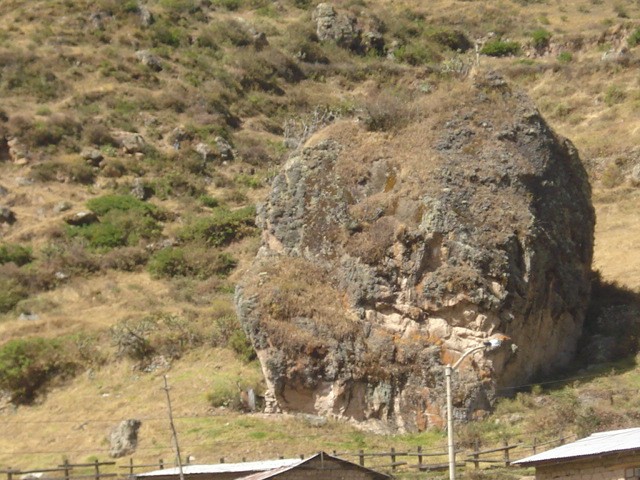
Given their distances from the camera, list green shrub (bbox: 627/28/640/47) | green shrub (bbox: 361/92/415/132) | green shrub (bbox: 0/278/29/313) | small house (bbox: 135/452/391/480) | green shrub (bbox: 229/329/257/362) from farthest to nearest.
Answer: green shrub (bbox: 627/28/640/47)
green shrub (bbox: 0/278/29/313)
green shrub (bbox: 361/92/415/132)
green shrub (bbox: 229/329/257/362)
small house (bbox: 135/452/391/480)

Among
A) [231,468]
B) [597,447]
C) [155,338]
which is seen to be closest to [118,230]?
[155,338]

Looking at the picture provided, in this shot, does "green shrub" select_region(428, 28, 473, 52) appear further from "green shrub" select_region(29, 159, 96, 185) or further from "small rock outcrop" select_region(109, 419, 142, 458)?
"small rock outcrop" select_region(109, 419, 142, 458)

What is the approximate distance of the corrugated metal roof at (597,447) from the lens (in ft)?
61.1

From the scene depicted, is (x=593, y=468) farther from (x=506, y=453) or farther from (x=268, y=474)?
(x=506, y=453)

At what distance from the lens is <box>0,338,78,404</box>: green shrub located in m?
36.2

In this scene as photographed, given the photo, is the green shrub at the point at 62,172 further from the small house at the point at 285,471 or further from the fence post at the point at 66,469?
the small house at the point at 285,471

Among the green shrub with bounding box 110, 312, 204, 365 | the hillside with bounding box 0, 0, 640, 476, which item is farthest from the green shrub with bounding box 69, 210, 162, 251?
the green shrub with bounding box 110, 312, 204, 365

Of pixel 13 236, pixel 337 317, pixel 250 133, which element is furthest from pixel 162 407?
pixel 250 133

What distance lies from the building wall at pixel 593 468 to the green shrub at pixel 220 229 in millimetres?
31745

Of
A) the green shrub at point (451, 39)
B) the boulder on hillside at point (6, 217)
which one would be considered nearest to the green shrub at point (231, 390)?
the boulder on hillside at point (6, 217)

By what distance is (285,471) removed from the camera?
21.1 metres

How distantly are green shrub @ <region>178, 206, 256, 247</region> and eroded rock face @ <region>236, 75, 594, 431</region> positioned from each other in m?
14.9

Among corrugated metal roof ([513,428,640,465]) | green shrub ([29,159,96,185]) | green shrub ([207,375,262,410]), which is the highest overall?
green shrub ([29,159,96,185])

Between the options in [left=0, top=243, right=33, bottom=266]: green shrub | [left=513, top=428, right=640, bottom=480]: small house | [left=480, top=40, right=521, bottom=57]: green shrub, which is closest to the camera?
[left=513, top=428, right=640, bottom=480]: small house
